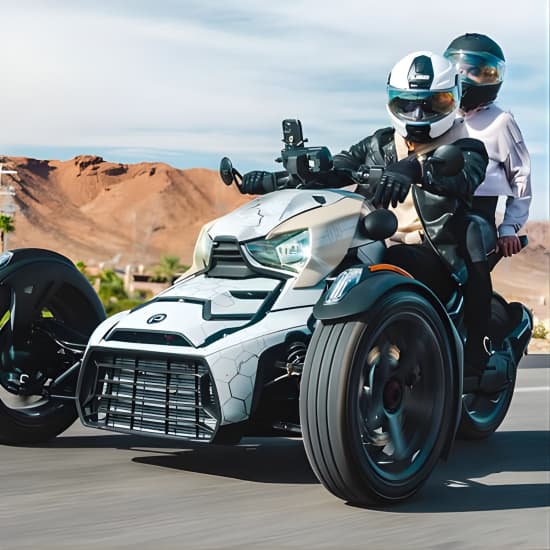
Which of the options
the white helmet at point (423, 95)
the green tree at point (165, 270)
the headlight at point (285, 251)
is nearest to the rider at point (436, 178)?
the white helmet at point (423, 95)

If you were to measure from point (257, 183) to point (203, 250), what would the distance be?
79 centimetres

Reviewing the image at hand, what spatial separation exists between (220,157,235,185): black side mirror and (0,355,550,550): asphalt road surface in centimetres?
144

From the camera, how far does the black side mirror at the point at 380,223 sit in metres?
5.77

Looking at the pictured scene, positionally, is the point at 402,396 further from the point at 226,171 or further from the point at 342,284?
the point at 226,171

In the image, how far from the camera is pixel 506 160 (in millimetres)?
7395

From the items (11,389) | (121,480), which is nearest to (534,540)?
(121,480)

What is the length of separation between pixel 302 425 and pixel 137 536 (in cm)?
86

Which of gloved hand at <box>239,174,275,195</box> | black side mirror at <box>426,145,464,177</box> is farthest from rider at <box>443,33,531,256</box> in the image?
black side mirror at <box>426,145,464,177</box>

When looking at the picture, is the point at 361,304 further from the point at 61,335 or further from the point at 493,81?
the point at 493,81

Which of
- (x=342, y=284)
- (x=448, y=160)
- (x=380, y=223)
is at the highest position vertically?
(x=448, y=160)

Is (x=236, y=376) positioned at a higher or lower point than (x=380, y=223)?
lower

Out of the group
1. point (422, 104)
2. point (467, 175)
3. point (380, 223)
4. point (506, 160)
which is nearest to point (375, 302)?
point (380, 223)

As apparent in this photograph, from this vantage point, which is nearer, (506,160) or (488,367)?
(488,367)

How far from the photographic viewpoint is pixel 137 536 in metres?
4.68
